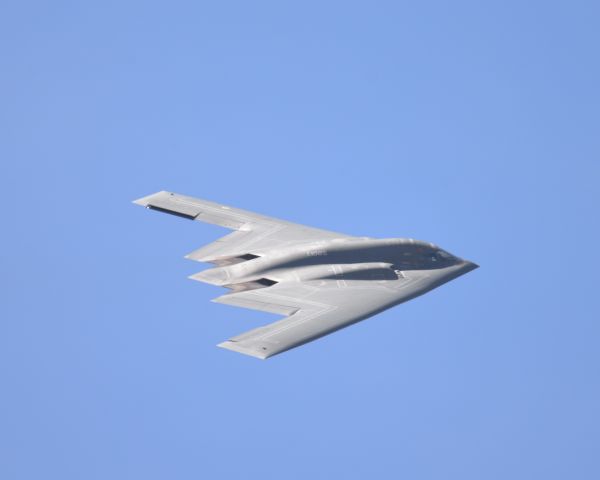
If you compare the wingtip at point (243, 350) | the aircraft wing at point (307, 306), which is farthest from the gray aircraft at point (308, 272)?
the wingtip at point (243, 350)

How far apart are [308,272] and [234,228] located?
482cm

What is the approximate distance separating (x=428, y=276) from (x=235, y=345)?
9.11 m

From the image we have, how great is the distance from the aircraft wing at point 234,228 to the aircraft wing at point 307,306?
3163 millimetres

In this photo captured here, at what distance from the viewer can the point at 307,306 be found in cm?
4284

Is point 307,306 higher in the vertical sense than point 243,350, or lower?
higher

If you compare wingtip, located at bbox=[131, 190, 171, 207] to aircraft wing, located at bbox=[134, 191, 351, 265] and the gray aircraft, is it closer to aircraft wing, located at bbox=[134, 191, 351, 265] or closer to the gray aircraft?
aircraft wing, located at bbox=[134, 191, 351, 265]

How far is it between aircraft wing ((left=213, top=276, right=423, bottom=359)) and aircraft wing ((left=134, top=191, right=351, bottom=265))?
3163 mm

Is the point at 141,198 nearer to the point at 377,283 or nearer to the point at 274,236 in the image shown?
the point at 274,236

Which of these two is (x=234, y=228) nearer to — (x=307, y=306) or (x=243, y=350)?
(x=307, y=306)

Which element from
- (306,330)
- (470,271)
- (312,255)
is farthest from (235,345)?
(470,271)

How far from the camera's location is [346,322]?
41.9 meters

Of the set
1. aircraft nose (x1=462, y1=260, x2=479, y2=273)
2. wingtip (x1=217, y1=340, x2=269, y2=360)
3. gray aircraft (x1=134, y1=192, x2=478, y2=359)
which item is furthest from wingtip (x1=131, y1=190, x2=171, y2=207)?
wingtip (x1=217, y1=340, x2=269, y2=360)

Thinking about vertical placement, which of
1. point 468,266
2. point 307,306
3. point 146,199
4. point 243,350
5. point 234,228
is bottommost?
point 243,350

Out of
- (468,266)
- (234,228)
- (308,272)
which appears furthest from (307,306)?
(234,228)
